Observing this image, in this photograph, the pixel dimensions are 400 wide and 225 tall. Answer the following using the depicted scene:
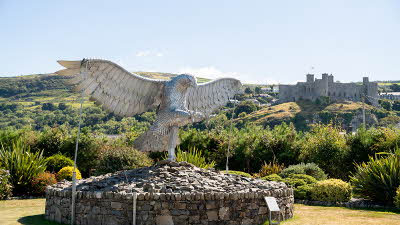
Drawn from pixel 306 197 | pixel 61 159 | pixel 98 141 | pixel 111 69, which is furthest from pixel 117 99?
pixel 98 141

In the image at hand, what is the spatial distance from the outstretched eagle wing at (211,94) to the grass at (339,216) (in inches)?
171

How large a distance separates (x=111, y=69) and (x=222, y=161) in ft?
41.7

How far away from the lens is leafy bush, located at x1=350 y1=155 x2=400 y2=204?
15.8 m

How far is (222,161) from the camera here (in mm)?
25219

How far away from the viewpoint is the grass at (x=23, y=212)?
12686 mm

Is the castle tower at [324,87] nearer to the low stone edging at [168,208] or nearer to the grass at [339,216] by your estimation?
the grass at [339,216]

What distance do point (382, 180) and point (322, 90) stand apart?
4105 inches

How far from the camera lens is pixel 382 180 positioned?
15883 mm

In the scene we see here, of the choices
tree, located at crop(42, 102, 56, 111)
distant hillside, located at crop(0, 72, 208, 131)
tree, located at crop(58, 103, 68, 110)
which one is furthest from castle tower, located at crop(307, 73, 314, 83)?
tree, located at crop(58, 103, 68, 110)

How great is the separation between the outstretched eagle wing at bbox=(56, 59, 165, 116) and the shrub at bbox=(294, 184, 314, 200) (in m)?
6.36

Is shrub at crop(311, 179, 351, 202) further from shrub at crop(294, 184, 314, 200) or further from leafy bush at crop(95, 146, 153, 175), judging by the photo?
leafy bush at crop(95, 146, 153, 175)

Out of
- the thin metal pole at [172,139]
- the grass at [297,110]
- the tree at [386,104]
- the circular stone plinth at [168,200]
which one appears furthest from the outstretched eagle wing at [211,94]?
the tree at [386,104]

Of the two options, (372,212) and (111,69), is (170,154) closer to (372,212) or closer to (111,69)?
(111,69)

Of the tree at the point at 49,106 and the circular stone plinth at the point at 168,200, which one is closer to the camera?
the circular stone plinth at the point at 168,200
